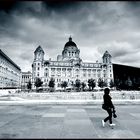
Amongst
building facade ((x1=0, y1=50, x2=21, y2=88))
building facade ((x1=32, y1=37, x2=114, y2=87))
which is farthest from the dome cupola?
building facade ((x1=0, y1=50, x2=21, y2=88))

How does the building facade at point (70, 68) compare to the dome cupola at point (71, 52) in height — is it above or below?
below

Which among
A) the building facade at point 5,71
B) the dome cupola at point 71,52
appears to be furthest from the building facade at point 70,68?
the building facade at point 5,71

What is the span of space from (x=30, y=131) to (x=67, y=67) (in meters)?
127

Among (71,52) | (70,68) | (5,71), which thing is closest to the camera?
(5,71)

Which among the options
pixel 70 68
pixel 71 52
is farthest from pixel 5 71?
pixel 71 52

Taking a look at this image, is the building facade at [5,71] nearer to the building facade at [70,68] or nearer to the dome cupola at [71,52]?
the building facade at [70,68]

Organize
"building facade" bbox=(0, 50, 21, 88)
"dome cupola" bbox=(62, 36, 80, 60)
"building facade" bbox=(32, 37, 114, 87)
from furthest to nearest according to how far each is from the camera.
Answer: "dome cupola" bbox=(62, 36, 80, 60)
"building facade" bbox=(32, 37, 114, 87)
"building facade" bbox=(0, 50, 21, 88)

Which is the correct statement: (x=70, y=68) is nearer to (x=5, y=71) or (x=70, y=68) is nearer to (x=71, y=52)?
(x=71, y=52)

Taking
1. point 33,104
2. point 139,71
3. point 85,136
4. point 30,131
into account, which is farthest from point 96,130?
point 139,71

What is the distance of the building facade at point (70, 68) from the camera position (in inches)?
5054

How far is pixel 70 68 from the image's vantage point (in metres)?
134

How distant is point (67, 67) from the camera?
134m

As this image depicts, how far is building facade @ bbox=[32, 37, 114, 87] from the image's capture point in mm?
128375

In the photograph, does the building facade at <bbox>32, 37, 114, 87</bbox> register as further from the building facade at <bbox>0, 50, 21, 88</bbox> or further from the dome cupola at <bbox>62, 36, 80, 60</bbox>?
the building facade at <bbox>0, 50, 21, 88</bbox>
